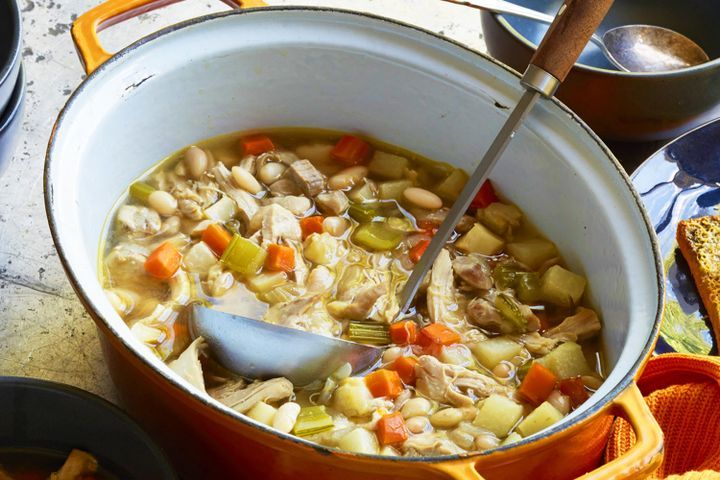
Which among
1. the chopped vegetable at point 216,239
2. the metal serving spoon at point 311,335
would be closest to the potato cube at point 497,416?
the metal serving spoon at point 311,335

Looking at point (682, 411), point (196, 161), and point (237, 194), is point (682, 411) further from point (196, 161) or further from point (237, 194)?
point (196, 161)

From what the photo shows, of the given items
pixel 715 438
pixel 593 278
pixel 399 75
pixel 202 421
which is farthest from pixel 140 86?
pixel 715 438

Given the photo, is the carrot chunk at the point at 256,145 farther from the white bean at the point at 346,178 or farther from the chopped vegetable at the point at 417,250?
the chopped vegetable at the point at 417,250

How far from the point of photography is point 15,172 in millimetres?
1932

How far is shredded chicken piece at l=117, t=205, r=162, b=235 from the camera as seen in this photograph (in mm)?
1614

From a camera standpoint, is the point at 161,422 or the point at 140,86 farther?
the point at 140,86

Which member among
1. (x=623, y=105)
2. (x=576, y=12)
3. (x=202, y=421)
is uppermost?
(x=576, y=12)

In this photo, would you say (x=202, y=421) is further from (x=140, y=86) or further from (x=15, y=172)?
(x=15, y=172)

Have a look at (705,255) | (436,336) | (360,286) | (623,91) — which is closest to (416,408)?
(436,336)

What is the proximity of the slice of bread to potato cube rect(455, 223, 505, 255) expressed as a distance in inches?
15.2

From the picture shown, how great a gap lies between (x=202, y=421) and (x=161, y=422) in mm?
180

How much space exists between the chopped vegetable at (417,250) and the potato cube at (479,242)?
6 centimetres

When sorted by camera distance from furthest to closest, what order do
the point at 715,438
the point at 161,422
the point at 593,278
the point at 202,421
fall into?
the point at 593,278, the point at 715,438, the point at 161,422, the point at 202,421

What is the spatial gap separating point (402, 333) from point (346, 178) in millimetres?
375
